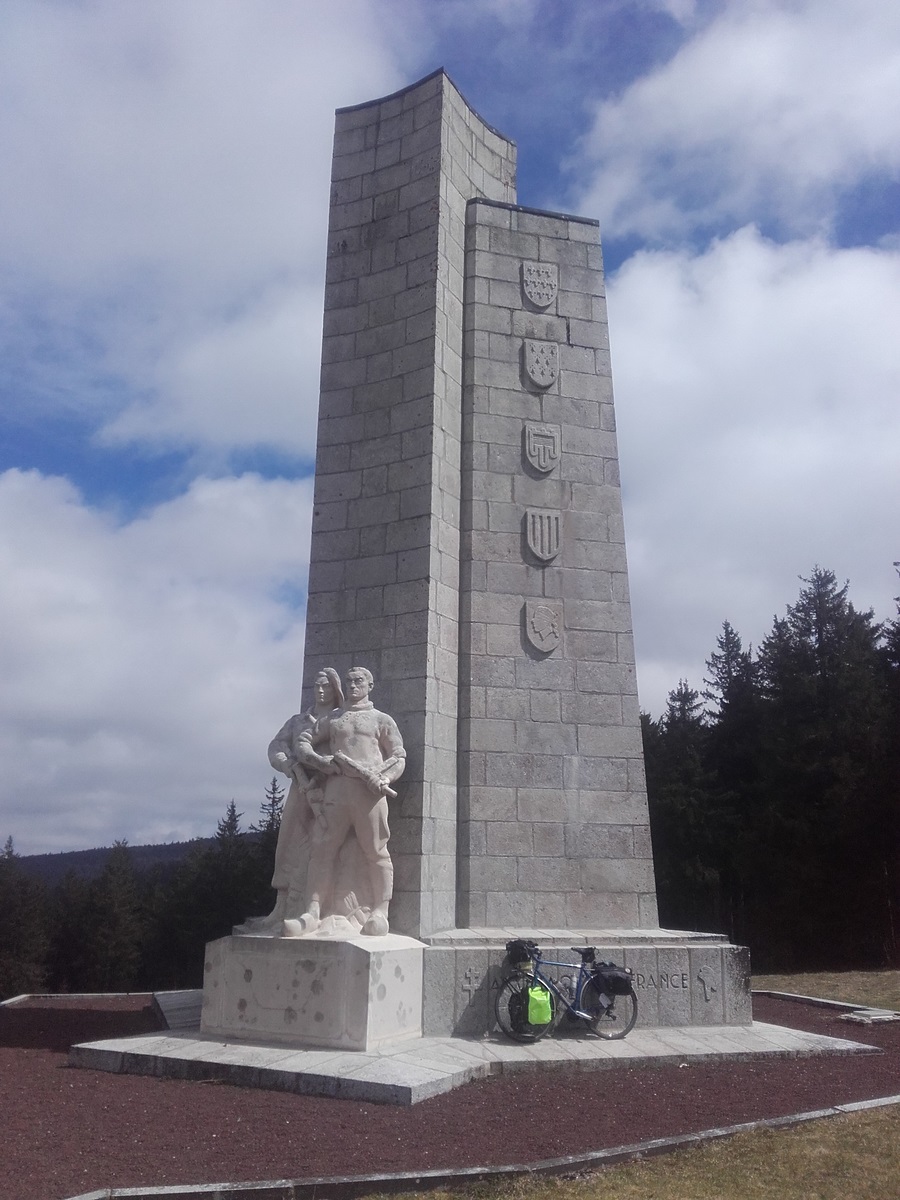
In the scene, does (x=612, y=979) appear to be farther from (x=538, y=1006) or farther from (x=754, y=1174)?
(x=754, y=1174)

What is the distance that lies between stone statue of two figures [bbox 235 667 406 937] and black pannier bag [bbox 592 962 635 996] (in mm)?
1907

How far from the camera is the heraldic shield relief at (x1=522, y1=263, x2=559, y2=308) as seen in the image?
459 inches

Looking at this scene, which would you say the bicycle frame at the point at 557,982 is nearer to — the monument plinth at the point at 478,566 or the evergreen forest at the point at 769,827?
the monument plinth at the point at 478,566

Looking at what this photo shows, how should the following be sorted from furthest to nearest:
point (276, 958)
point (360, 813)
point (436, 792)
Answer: point (436, 792) < point (360, 813) < point (276, 958)

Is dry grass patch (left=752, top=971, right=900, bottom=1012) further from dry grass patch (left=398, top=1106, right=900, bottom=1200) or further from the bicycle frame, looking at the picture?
dry grass patch (left=398, top=1106, right=900, bottom=1200)

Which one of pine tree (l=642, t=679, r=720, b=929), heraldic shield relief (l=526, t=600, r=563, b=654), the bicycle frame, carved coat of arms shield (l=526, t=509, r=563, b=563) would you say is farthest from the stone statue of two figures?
pine tree (l=642, t=679, r=720, b=929)

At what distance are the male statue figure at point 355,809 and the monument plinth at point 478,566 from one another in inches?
4.6

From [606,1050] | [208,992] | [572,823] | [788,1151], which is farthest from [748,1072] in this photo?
[208,992]

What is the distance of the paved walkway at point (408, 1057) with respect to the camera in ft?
23.2

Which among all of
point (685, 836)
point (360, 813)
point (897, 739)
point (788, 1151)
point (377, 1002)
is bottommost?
point (788, 1151)

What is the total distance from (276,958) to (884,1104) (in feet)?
15.6

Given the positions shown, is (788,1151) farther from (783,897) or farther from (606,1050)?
(783,897)

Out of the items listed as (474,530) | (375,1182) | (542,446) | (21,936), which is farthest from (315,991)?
(21,936)

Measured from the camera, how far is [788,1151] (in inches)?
227
